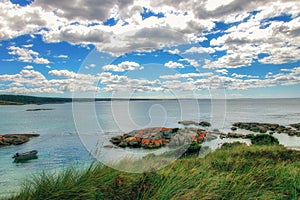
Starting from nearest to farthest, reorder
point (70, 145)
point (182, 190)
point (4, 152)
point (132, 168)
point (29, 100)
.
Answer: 1. point (182, 190)
2. point (132, 168)
3. point (4, 152)
4. point (70, 145)
5. point (29, 100)

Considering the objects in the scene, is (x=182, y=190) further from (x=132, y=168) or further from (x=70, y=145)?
(x=70, y=145)

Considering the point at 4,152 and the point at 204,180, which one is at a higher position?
the point at 204,180

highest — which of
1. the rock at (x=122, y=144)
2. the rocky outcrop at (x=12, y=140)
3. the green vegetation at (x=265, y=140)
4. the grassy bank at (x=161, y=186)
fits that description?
the grassy bank at (x=161, y=186)

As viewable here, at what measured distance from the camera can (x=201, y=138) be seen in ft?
86.5

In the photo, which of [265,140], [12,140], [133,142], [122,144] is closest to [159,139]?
[133,142]

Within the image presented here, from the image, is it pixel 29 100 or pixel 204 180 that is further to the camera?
pixel 29 100

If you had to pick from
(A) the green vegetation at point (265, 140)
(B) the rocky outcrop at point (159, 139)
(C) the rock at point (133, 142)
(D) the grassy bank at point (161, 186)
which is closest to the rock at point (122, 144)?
(B) the rocky outcrop at point (159, 139)

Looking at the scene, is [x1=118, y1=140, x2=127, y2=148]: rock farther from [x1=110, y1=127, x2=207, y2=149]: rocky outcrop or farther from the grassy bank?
the grassy bank

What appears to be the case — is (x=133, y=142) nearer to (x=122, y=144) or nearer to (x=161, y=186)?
(x=122, y=144)

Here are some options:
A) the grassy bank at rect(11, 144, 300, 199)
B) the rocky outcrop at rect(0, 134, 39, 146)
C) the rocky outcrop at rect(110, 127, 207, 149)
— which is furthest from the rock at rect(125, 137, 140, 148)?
the grassy bank at rect(11, 144, 300, 199)

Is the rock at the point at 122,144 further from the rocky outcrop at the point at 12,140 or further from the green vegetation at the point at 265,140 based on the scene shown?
the rocky outcrop at the point at 12,140

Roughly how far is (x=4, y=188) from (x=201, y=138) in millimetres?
19072

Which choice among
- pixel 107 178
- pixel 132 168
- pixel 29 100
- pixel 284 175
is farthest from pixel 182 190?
pixel 29 100

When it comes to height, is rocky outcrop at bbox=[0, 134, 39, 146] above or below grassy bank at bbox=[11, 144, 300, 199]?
below
